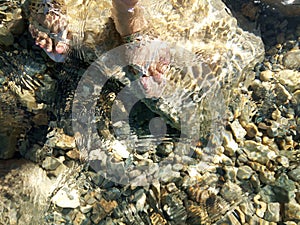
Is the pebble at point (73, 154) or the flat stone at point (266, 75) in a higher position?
the flat stone at point (266, 75)

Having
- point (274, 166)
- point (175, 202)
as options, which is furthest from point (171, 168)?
point (274, 166)

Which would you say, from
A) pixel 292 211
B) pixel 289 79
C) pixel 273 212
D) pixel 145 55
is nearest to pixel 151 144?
pixel 145 55

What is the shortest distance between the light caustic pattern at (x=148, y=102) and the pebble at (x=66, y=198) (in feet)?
1.17

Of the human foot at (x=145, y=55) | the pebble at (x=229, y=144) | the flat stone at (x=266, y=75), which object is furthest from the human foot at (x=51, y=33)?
the flat stone at (x=266, y=75)

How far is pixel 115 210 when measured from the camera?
3305mm

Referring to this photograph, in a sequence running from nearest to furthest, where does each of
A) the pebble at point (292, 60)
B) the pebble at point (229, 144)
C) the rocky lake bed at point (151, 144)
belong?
1. the rocky lake bed at point (151, 144)
2. the pebble at point (229, 144)
3. the pebble at point (292, 60)

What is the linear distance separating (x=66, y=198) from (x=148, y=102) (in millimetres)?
1313

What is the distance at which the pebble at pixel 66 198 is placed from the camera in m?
3.27

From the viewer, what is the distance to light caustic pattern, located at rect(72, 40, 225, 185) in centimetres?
346

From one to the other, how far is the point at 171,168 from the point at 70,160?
1.10 meters

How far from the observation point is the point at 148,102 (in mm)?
3580

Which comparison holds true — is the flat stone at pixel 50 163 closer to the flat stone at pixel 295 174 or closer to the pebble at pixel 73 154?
the pebble at pixel 73 154

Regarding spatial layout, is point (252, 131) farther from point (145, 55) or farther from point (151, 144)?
point (145, 55)

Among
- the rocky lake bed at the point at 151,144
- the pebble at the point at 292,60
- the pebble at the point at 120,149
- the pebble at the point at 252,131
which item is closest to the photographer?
the rocky lake bed at the point at 151,144
